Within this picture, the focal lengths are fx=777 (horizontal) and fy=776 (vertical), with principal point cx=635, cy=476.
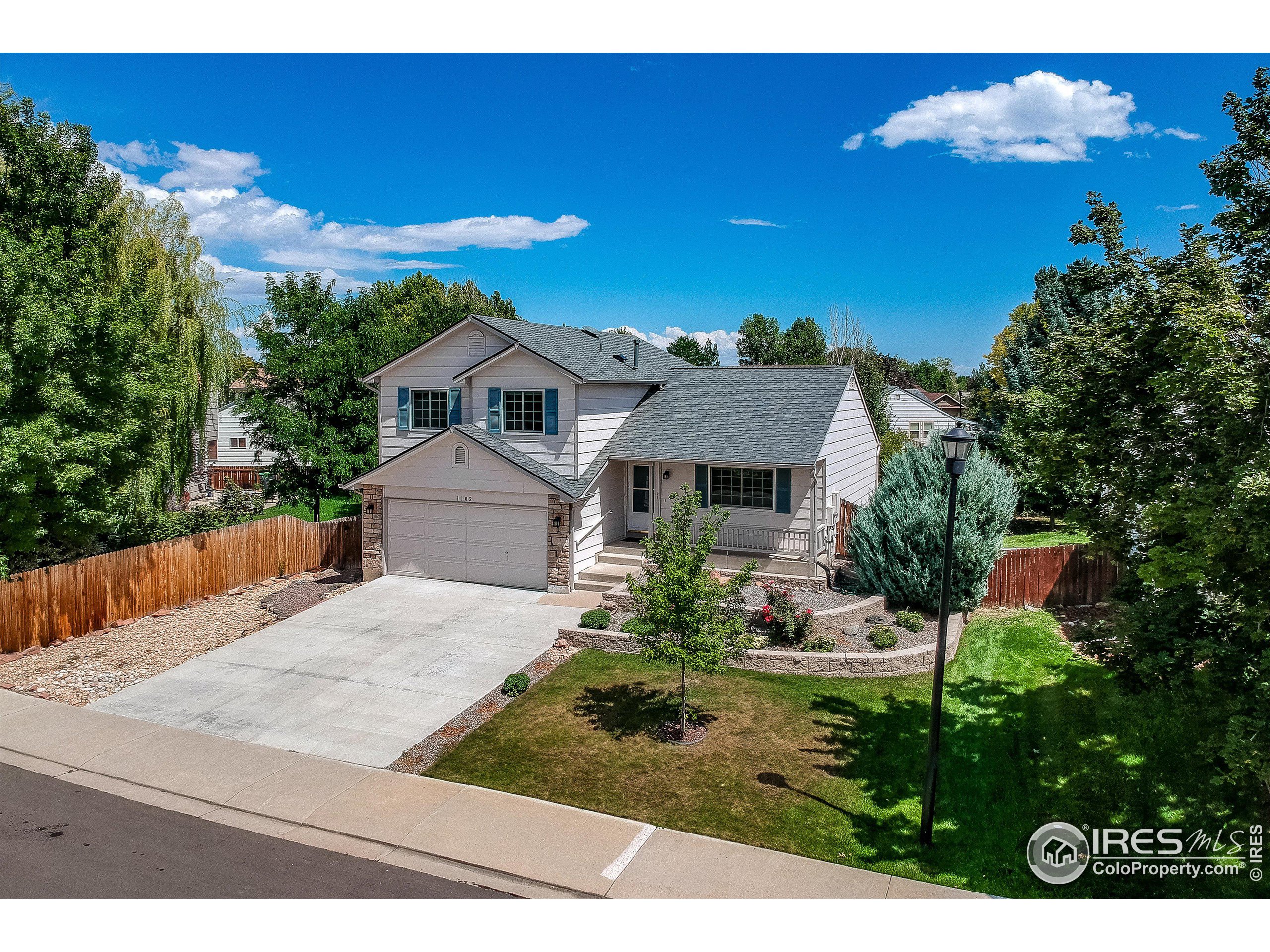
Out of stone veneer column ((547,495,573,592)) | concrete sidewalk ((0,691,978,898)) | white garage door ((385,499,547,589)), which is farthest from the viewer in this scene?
white garage door ((385,499,547,589))

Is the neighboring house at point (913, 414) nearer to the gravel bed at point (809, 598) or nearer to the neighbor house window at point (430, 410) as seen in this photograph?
the gravel bed at point (809, 598)

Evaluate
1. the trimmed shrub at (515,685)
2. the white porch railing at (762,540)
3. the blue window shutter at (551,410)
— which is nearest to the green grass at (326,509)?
the blue window shutter at (551,410)

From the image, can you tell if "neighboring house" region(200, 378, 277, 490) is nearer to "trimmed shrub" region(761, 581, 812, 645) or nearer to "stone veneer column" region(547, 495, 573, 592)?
"stone veneer column" region(547, 495, 573, 592)

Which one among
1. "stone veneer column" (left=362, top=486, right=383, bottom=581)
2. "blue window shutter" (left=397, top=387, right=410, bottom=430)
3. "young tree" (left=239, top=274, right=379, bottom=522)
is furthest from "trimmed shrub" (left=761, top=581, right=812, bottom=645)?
"young tree" (left=239, top=274, right=379, bottom=522)

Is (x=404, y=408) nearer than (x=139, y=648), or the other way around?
(x=139, y=648)

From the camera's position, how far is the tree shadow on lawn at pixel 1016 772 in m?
8.14

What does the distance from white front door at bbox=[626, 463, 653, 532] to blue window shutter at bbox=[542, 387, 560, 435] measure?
8.99 feet

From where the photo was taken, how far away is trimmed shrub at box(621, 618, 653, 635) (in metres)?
10.8

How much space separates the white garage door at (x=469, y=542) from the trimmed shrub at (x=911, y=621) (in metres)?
8.13

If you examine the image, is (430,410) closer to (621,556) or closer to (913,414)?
(621,556)

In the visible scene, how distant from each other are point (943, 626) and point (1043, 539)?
1509cm

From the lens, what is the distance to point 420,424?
818 inches

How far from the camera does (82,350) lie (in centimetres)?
1593

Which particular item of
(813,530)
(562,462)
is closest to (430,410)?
(562,462)
